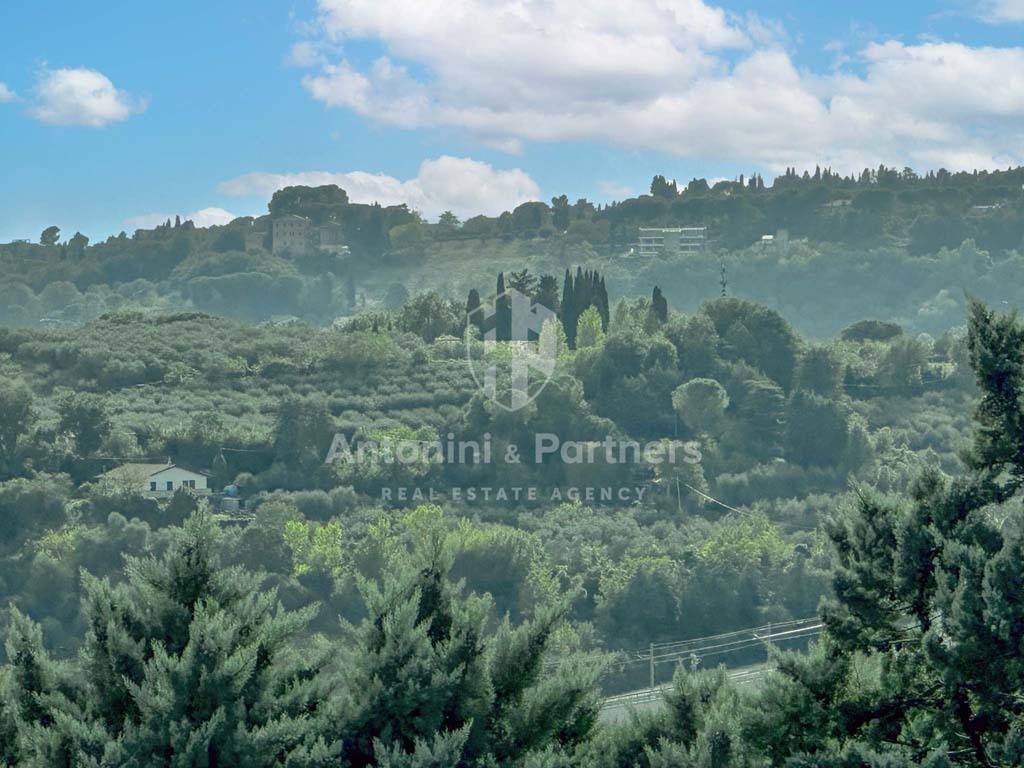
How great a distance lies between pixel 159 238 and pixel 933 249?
45606mm

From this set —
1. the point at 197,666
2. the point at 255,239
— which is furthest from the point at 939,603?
the point at 255,239

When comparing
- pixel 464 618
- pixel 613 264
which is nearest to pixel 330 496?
pixel 464 618

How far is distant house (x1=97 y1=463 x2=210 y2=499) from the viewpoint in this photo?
139 ft

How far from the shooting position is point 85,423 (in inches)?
1789

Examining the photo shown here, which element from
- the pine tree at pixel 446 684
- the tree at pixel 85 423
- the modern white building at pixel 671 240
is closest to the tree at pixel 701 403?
the tree at pixel 85 423

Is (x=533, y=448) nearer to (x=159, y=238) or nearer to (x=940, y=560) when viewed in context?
(x=940, y=560)

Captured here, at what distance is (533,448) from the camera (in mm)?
47844

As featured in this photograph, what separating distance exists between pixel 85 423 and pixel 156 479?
367cm

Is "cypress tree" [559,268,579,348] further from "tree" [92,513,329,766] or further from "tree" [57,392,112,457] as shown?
"tree" [92,513,329,766]

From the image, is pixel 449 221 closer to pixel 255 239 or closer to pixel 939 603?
pixel 255 239

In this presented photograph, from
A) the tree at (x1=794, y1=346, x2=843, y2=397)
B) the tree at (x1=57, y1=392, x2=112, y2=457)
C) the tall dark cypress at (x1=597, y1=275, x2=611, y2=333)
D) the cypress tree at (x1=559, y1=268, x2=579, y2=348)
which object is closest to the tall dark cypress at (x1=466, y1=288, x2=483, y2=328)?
the cypress tree at (x1=559, y1=268, x2=579, y2=348)

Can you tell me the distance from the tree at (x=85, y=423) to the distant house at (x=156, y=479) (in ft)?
4.52

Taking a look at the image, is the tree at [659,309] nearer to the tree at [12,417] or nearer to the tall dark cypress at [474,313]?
the tall dark cypress at [474,313]

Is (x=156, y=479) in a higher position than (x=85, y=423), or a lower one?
lower
